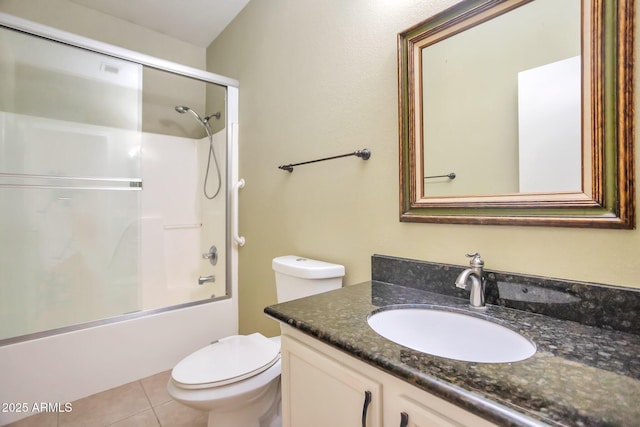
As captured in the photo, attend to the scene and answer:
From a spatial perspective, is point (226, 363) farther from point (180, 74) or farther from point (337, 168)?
point (180, 74)

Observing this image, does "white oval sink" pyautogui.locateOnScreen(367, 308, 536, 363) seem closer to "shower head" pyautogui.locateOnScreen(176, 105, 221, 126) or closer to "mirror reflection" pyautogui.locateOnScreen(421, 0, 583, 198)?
"mirror reflection" pyautogui.locateOnScreen(421, 0, 583, 198)

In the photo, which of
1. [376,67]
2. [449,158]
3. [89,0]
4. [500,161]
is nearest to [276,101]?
[376,67]

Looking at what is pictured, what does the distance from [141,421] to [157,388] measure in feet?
0.92

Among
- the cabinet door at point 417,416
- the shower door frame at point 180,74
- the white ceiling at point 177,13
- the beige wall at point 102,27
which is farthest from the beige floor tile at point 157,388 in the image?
the white ceiling at point 177,13

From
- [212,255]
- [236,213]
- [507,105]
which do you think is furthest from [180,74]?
[507,105]

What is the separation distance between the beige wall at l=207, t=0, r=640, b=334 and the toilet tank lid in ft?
0.20

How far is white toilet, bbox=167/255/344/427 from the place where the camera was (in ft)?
3.76

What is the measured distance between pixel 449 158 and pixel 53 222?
2321 mm

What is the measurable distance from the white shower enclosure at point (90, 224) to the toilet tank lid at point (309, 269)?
90cm

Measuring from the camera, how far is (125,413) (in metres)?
1.59

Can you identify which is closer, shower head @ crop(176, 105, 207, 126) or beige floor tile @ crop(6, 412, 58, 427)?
beige floor tile @ crop(6, 412, 58, 427)

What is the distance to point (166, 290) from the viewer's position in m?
2.36

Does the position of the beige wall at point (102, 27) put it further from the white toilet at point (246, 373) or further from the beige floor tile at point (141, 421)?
the beige floor tile at point (141, 421)

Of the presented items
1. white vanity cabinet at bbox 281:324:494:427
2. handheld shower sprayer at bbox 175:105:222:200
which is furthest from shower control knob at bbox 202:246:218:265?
white vanity cabinet at bbox 281:324:494:427
